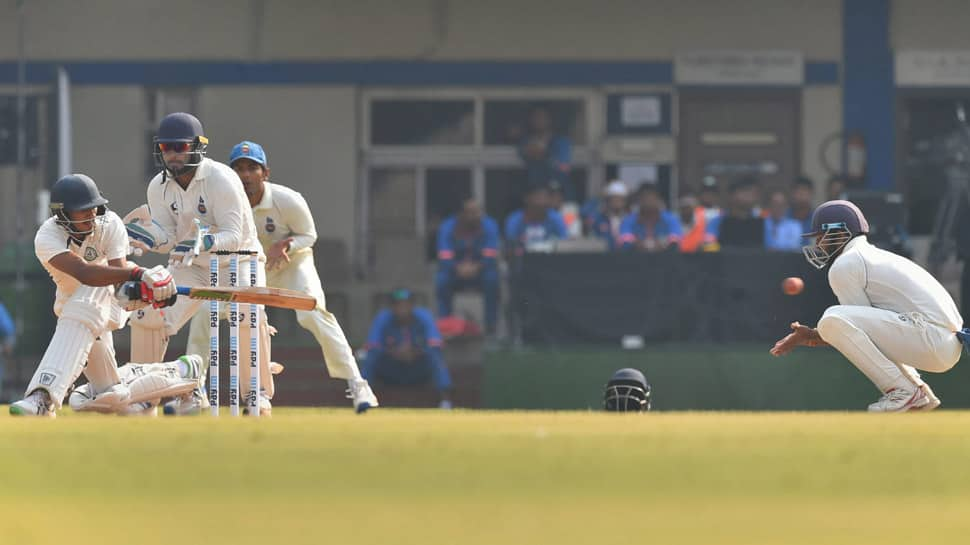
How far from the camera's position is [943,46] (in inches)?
878

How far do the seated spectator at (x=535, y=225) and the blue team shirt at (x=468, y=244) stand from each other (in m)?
0.18

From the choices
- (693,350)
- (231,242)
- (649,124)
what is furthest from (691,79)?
(231,242)

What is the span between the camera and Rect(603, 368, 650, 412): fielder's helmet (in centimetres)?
1138

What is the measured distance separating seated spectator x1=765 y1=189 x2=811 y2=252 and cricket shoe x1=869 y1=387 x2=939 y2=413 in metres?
6.27

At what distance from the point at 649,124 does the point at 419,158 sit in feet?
9.37

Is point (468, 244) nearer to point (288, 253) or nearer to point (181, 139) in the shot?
point (288, 253)

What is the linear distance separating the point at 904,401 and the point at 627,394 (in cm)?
175

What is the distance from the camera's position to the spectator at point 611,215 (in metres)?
18.4

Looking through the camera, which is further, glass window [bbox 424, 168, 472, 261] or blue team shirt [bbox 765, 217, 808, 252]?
glass window [bbox 424, 168, 472, 261]

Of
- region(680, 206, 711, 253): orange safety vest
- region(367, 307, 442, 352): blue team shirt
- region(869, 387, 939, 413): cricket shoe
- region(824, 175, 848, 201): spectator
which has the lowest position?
region(869, 387, 939, 413): cricket shoe

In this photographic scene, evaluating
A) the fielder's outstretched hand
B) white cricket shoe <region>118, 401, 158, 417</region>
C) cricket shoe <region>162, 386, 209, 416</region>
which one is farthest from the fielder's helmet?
white cricket shoe <region>118, 401, 158, 417</region>

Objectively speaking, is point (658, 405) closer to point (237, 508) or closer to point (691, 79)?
point (691, 79)

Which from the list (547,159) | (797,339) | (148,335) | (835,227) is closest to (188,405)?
(148,335)

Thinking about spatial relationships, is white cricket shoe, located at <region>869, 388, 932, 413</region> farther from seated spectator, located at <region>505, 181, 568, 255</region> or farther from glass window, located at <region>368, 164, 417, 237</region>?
glass window, located at <region>368, 164, 417, 237</region>
